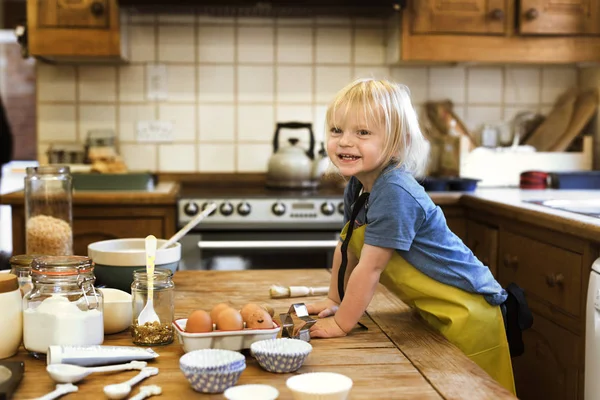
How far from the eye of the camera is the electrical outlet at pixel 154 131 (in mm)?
3404

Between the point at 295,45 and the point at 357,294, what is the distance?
2379mm

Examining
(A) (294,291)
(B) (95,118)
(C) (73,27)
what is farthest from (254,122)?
(A) (294,291)

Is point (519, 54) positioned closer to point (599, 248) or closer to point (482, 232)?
point (482, 232)

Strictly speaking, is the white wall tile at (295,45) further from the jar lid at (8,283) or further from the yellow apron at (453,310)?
the jar lid at (8,283)

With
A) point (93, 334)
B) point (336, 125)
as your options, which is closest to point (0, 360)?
point (93, 334)

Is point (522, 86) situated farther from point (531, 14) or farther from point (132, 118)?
point (132, 118)

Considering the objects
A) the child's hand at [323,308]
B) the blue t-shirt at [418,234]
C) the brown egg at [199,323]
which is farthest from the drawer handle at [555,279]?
the brown egg at [199,323]

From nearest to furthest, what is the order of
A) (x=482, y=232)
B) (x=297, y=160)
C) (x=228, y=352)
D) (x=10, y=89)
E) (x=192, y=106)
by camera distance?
(x=228, y=352) → (x=482, y=232) → (x=297, y=160) → (x=192, y=106) → (x=10, y=89)

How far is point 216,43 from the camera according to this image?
340 centimetres

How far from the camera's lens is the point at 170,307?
1.12m

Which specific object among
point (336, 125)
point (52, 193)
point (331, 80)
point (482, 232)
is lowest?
point (482, 232)

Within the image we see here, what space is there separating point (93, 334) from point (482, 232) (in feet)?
6.39

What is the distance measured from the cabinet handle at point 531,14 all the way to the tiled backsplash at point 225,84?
0.46m

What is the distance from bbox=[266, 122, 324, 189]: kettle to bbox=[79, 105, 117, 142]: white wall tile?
82 centimetres
